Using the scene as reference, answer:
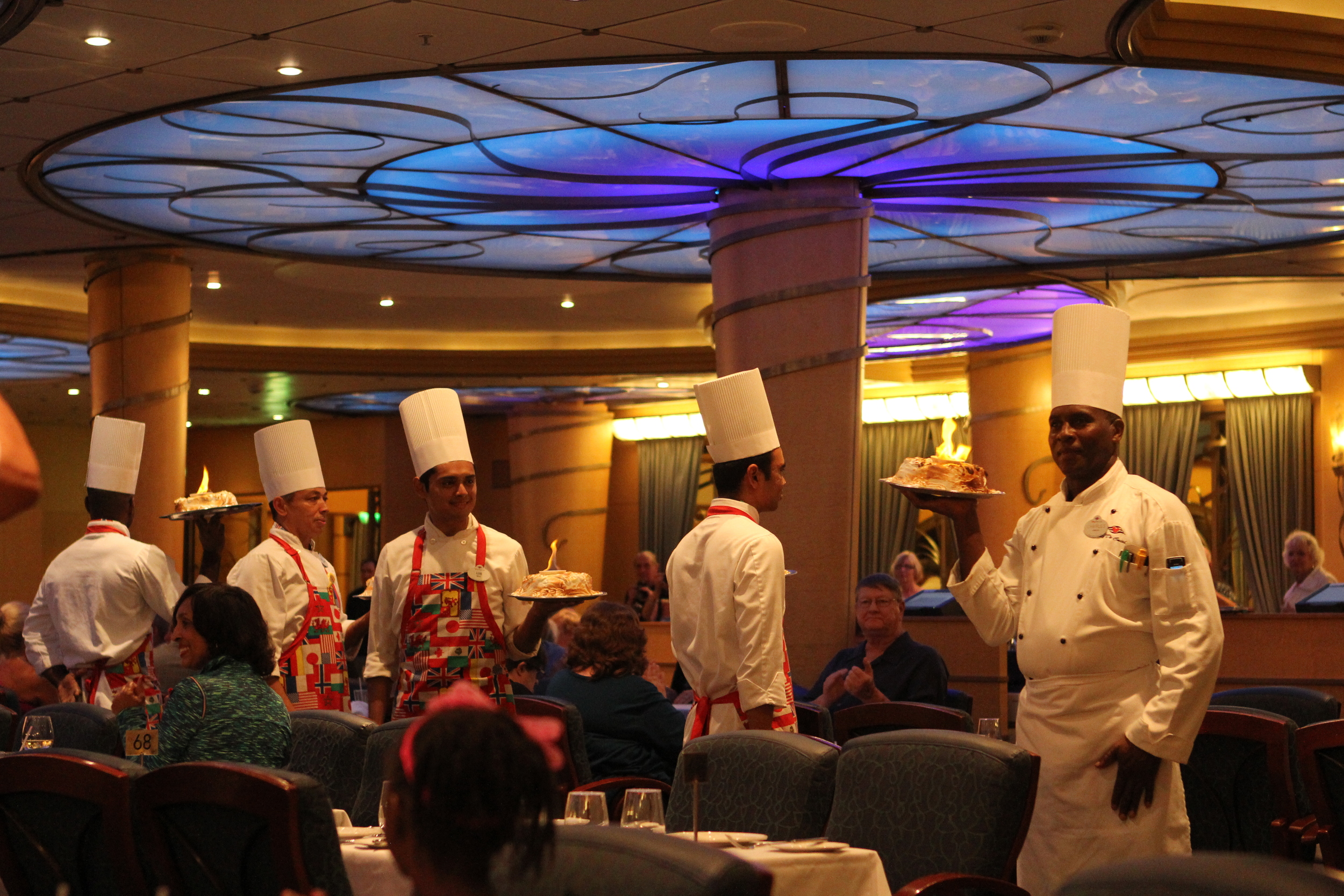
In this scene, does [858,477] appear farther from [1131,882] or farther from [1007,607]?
[1131,882]

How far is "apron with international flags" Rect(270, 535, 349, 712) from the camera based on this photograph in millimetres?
5184

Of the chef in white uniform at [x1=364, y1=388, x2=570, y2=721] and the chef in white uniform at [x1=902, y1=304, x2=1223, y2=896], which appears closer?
the chef in white uniform at [x1=902, y1=304, x2=1223, y2=896]

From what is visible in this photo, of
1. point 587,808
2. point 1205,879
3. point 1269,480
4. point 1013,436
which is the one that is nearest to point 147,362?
point 1013,436

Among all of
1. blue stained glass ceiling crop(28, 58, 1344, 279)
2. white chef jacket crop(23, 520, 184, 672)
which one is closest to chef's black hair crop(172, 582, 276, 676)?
white chef jacket crop(23, 520, 184, 672)

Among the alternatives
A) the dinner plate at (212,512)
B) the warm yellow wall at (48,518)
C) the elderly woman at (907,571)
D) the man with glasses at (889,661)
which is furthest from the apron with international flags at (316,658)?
the warm yellow wall at (48,518)

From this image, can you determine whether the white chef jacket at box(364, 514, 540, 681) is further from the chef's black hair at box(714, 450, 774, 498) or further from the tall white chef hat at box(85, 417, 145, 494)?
the tall white chef hat at box(85, 417, 145, 494)

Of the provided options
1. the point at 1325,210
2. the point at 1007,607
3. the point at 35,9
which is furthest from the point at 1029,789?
the point at 1325,210

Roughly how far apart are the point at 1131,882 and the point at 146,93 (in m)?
5.98

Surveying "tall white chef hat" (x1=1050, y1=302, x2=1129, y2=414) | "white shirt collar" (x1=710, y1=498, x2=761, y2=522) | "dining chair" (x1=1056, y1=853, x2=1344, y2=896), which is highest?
"tall white chef hat" (x1=1050, y1=302, x2=1129, y2=414)

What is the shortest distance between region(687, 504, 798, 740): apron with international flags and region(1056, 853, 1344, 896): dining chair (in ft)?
7.30

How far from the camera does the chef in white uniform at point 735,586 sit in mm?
3885

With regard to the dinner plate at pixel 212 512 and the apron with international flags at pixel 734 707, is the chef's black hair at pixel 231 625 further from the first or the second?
the dinner plate at pixel 212 512

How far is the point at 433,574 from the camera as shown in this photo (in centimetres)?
462

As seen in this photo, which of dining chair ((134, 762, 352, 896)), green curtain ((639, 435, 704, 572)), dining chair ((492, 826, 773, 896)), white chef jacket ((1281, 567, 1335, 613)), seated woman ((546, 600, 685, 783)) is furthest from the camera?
green curtain ((639, 435, 704, 572))
